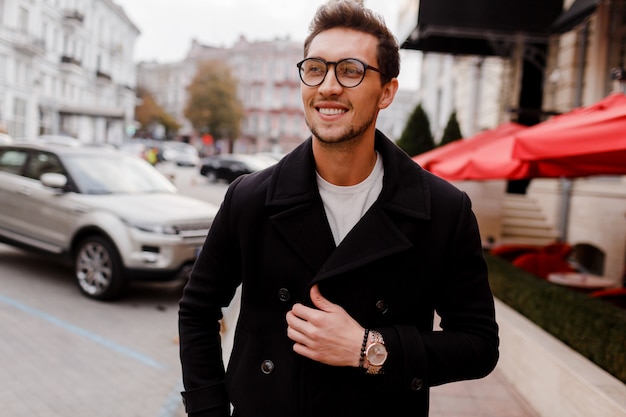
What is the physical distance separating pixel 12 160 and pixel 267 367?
8.14 metres

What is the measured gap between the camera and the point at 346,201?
72.3 inches

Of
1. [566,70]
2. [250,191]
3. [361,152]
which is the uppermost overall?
[566,70]

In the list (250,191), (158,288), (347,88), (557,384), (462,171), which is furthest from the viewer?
(158,288)

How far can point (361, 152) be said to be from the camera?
1812 mm

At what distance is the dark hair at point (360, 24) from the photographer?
5.60 feet

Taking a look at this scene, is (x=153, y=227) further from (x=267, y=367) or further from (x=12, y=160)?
(x=267, y=367)

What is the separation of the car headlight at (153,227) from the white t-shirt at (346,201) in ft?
17.9

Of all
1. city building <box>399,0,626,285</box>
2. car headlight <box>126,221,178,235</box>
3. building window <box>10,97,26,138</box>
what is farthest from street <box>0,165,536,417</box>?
building window <box>10,97,26,138</box>

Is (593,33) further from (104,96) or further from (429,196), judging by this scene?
(104,96)

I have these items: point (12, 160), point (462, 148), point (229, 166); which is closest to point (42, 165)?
point (12, 160)

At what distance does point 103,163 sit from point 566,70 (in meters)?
9.51

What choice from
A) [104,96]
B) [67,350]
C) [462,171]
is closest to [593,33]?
[462,171]

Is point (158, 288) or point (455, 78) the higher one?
point (455, 78)

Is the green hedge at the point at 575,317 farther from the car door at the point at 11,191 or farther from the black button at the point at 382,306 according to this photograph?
the car door at the point at 11,191
